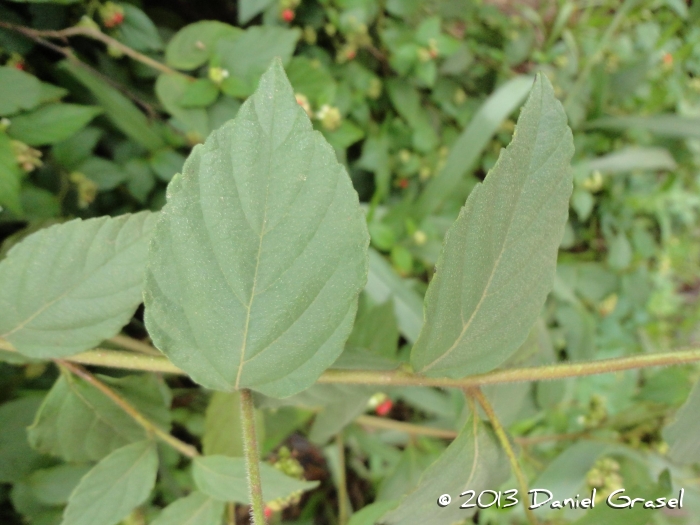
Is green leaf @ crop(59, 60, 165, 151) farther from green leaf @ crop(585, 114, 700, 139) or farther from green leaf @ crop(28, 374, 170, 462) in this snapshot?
green leaf @ crop(585, 114, 700, 139)

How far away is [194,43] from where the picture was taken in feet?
2.63

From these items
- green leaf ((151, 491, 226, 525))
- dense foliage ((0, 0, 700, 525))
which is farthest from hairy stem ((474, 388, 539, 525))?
green leaf ((151, 491, 226, 525))

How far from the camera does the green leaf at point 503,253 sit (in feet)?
1.21

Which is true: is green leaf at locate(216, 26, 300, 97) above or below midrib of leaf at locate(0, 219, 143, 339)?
above

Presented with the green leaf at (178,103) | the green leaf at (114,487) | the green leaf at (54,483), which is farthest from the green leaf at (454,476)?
the green leaf at (178,103)

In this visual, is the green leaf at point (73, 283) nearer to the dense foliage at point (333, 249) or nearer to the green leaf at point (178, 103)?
the dense foliage at point (333, 249)

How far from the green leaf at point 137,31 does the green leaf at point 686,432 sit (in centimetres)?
89

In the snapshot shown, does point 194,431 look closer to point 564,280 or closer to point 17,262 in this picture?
point 17,262

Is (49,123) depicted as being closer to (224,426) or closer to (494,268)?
(224,426)

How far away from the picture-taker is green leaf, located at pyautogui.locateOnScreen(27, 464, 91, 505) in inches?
28.2

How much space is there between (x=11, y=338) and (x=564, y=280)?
1.35 m

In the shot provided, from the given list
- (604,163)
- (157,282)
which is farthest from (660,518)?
(157,282)

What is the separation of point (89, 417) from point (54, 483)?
0.23m

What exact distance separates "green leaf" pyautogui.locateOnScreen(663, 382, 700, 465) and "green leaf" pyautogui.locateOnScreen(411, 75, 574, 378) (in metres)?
0.19
